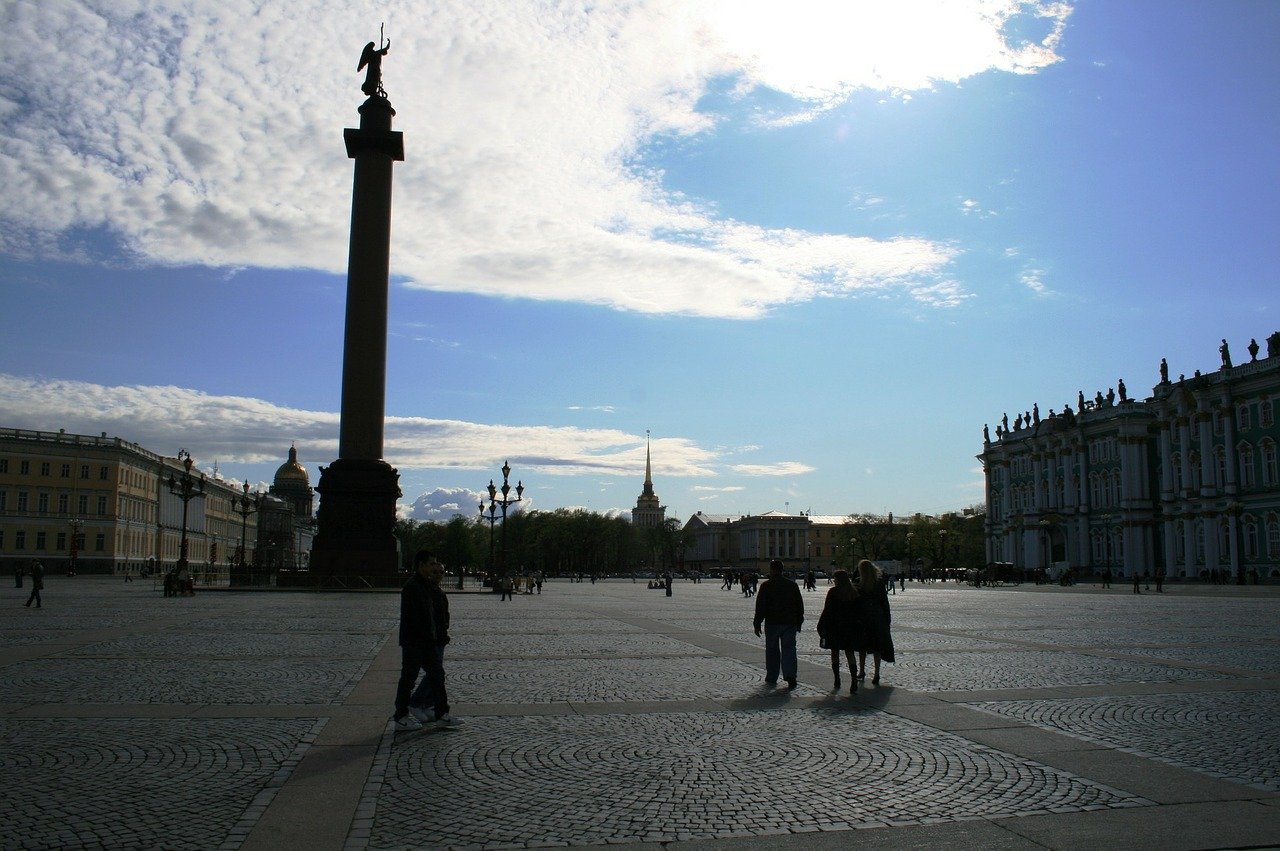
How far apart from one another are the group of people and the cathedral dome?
177m

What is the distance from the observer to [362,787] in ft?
25.9

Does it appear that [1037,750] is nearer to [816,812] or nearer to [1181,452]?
[816,812]

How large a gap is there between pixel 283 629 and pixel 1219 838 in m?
20.4

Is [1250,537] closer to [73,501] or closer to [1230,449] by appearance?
[1230,449]

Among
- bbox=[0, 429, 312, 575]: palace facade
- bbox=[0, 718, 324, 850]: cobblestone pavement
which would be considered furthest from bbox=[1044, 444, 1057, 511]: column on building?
bbox=[0, 718, 324, 850]: cobblestone pavement

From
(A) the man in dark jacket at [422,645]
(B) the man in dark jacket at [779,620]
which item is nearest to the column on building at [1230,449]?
(B) the man in dark jacket at [779,620]

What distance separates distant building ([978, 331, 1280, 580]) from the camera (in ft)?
248

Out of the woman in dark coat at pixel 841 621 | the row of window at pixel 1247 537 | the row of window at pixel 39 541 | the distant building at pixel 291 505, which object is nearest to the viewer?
the woman in dark coat at pixel 841 621

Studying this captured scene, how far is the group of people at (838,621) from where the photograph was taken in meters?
13.4

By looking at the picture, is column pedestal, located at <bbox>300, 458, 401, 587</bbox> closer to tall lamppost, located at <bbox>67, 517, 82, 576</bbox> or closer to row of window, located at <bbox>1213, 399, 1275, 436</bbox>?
tall lamppost, located at <bbox>67, 517, 82, 576</bbox>

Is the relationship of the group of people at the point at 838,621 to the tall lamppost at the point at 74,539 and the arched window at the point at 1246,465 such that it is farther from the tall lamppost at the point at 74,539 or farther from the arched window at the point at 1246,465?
the tall lamppost at the point at 74,539

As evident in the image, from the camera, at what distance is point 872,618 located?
44.2 ft

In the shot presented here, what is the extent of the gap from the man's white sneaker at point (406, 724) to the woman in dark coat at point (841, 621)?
18.1 ft

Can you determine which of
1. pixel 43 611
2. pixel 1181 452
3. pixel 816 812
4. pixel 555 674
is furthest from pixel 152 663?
pixel 1181 452
